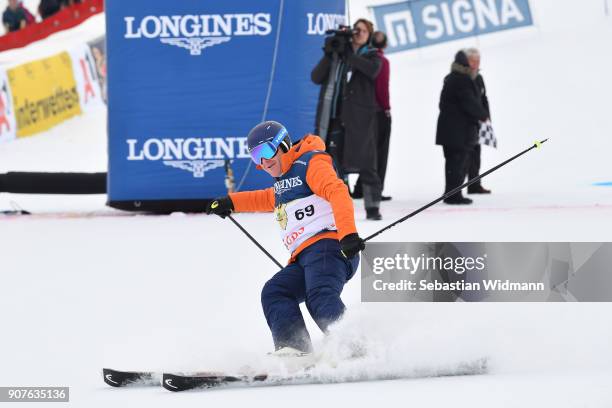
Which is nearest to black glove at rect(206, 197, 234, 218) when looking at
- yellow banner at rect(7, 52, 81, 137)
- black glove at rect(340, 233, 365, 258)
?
black glove at rect(340, 233, 365, 258)

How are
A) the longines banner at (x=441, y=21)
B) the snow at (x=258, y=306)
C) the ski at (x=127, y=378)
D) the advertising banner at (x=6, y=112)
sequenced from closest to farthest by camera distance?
the snow at (x=258, y=306)
the ski at (x=127, y=378)
the advertising banner at (x=6, y=112)
the longines banner at (x=441, y=21)

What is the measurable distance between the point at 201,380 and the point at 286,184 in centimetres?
102

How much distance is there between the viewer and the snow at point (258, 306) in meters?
4.80

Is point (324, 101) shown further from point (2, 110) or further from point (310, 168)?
point (2, 110)

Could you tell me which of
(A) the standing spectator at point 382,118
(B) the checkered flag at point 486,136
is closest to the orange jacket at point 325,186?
(A) the standing spectator at point 382,118

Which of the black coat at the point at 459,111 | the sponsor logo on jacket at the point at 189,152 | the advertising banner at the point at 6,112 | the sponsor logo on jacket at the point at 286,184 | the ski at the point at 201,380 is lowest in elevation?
the advertising banner at the point at 6,112

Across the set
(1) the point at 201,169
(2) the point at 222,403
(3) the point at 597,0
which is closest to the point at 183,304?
(2) the point at 222,403

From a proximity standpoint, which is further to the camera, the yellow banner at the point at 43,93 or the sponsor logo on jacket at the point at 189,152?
the yellow banner at the point at 43,93

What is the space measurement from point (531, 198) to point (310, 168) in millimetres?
6701

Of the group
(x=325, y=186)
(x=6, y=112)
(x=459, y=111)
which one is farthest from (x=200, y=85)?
(x=6, y=112)

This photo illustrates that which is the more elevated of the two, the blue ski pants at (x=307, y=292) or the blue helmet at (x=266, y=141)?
the blue helmet at (x=266, y=141)

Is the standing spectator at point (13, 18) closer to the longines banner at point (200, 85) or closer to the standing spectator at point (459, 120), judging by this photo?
the longines banner at point (200, 85)

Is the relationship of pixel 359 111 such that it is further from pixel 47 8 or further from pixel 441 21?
pixel 47 8

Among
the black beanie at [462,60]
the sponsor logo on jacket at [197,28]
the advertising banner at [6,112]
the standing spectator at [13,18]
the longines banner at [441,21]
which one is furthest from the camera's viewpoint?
the standing spectator at [13,18]
